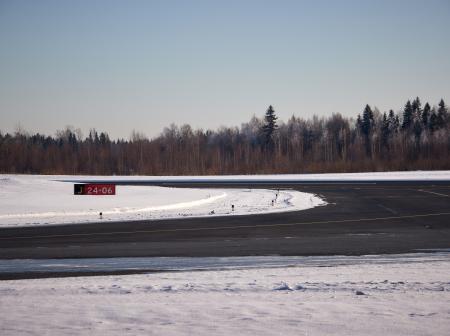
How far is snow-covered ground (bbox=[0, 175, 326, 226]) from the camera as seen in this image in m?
21.2

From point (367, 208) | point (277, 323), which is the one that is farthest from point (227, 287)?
point (367, 208)

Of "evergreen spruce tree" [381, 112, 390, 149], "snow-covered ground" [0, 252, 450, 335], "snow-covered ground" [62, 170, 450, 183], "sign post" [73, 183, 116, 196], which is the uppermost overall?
"evergreen spruce tree" [381, 112, 390, 149]

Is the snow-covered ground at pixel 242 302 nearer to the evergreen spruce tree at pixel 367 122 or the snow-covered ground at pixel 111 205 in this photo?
the snow-covered ground at pixel 111 205

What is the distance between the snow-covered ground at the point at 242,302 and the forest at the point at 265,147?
8188 centimetres

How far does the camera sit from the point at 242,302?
699 cm

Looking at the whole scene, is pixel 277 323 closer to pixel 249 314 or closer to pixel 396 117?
pixel 249 314

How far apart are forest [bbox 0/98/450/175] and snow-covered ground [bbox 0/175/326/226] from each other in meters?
59.7

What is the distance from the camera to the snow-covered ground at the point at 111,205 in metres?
21.2

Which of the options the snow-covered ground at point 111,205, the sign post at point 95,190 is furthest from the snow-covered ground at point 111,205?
the sign post at point 95,190

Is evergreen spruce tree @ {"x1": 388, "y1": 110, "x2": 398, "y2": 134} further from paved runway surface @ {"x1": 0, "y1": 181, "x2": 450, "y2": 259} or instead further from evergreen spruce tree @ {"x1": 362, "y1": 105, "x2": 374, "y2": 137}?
paved runway surface @ {"x1": 0, "y1": 181, "x2": 450, "y2": 259}

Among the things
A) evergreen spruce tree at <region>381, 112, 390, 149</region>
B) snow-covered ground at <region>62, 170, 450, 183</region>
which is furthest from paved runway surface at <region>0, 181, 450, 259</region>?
evergreen spruce tree at <region>381, 112, 390, 149</region>

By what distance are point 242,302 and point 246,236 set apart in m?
8.04

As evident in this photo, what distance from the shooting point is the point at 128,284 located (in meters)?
8.24

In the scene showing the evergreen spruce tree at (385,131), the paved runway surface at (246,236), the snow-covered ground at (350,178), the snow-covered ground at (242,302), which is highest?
the evergreen spruce tree at (385,131)
